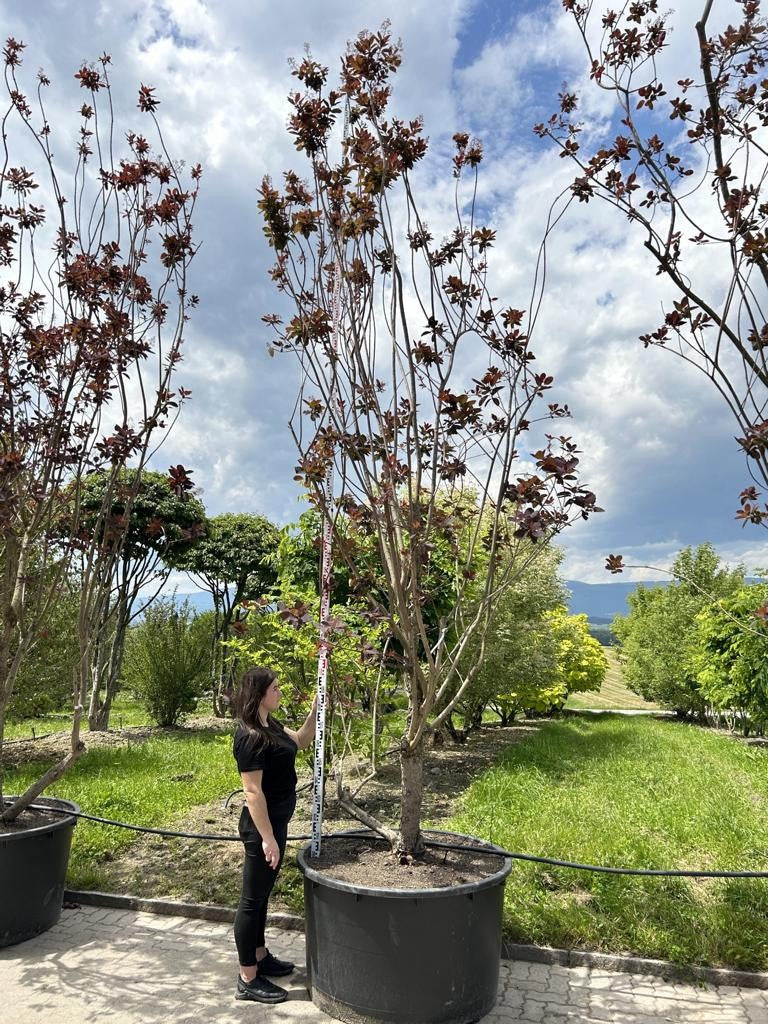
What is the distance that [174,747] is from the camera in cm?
1119

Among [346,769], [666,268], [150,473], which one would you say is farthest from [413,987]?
[150,473]

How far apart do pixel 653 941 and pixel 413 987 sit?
155 centimetres

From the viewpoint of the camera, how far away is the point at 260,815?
347 centimetres

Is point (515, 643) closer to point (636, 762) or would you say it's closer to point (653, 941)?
point (636, 762)

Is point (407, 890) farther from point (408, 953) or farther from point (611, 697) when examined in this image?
point (611, 697)

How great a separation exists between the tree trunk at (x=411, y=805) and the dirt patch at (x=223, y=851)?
155 mm

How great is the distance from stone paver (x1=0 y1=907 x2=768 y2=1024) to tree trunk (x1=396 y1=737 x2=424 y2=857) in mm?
780

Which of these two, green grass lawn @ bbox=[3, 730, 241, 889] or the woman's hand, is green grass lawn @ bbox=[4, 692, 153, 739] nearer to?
green grass lawn @ bbox=[3, 730, 241, 889]

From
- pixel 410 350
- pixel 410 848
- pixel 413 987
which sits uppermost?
pixel 410 350

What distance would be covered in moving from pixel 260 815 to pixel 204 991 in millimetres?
935

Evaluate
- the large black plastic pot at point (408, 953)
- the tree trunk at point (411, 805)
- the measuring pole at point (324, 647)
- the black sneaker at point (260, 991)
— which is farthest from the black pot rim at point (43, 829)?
the tree trunk at point (411, 805)

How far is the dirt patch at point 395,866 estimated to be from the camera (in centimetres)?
338

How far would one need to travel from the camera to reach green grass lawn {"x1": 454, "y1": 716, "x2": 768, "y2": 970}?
159 inches

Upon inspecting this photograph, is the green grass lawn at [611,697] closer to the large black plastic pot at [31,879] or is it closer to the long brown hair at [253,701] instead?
the large black plastic pot at [31,879]
